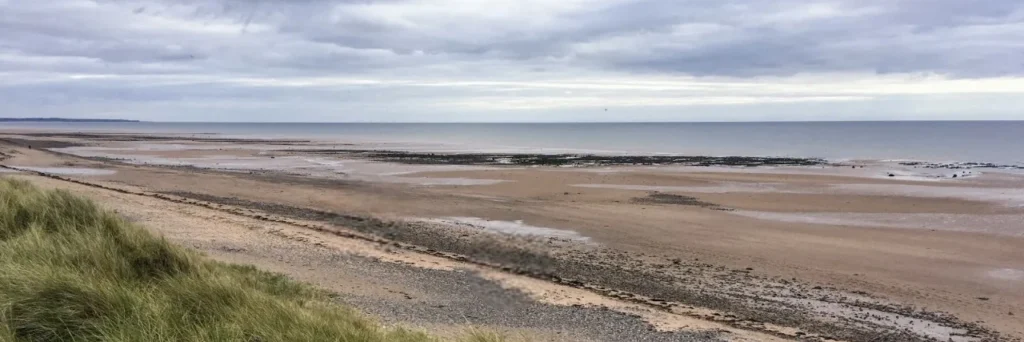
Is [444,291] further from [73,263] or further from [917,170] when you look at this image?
[917,170]

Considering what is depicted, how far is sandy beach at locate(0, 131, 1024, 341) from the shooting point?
8992 millimetres

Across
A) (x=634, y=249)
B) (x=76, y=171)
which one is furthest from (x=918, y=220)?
(x=76, y=171)

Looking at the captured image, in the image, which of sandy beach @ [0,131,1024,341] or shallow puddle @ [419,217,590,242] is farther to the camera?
shallow puddle @ [419,217,590,242]

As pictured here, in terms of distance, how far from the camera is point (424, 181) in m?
29.8

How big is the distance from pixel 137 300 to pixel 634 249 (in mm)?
10048

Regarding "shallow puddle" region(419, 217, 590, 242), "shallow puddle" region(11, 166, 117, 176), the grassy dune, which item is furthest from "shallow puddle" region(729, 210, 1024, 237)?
"shallow puddle" region(11, 166, 117, 176)

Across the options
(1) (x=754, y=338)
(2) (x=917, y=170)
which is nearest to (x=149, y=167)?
(1) (x=754, y=338)

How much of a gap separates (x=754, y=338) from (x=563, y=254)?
5.38 m

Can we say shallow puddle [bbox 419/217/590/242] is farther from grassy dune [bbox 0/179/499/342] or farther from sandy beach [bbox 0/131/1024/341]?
grassy dune [bbox 0/179/499/342]

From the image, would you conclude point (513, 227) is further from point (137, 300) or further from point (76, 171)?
point (76, 171)

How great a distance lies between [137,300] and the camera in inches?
217

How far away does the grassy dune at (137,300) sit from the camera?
201 inches

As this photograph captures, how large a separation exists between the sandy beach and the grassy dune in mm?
2107

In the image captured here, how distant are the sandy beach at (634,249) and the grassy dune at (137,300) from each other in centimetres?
211
